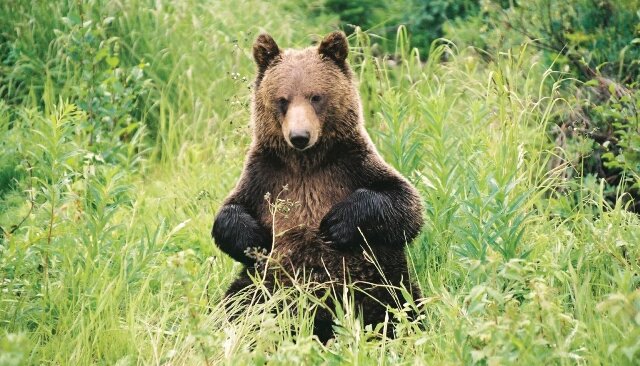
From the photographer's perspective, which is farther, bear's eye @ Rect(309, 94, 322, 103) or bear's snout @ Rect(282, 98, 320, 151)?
bear's eye @ Rect(309, 94, 322, 103)

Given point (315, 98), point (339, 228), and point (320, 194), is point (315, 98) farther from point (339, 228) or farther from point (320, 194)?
point (339, 228)

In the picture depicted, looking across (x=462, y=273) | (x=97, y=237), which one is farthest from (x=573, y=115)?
(x=97, y=237)

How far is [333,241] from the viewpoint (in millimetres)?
4609

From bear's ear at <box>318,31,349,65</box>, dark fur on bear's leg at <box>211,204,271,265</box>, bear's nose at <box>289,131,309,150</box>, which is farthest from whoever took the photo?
bear's ear at <box>318,31,349,65</box>

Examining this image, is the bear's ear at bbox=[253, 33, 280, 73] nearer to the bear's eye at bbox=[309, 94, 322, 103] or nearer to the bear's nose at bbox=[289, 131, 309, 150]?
the bear's eye at bbox=[309, 94, 322, 103]

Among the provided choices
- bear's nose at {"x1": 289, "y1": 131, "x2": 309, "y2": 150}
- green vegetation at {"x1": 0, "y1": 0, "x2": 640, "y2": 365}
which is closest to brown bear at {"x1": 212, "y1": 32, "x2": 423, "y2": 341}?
bear's nose at {"x1": 289, "y1": 131, "x2": 309, "y2": 150}

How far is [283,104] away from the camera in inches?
188

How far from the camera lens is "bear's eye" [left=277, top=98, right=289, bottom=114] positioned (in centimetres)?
476

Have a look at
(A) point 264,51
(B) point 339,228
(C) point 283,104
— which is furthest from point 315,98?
(B) point 339,228

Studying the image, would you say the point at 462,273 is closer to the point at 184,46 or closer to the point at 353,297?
the point at 353,297

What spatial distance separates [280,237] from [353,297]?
49cm

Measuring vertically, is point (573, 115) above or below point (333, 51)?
below

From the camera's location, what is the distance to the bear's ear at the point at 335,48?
16.0 ft

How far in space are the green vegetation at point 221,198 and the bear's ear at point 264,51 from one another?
0.78m
